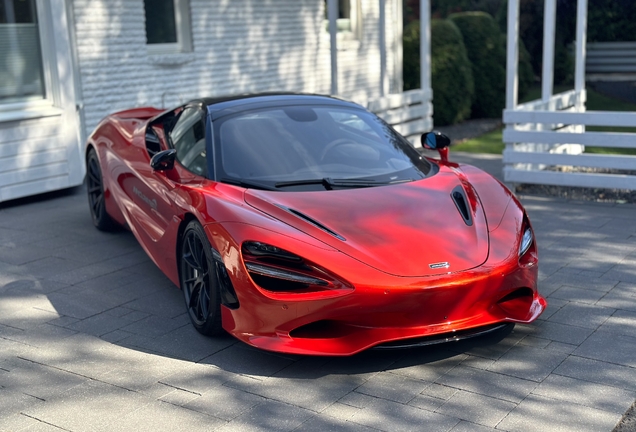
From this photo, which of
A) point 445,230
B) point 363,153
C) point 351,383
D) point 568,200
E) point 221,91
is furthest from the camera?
point 221,91

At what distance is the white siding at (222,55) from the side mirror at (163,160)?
578 cm

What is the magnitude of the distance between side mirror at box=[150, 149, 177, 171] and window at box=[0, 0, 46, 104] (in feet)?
15.0

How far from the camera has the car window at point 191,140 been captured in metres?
5.45

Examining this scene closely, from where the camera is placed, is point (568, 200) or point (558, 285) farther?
point (568, 200)

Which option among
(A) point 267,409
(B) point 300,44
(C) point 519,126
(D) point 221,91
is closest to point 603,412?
(A) point 267,409

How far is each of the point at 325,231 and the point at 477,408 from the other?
123cm

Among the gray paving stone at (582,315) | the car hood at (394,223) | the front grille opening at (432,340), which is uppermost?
the car hood at (394,223)

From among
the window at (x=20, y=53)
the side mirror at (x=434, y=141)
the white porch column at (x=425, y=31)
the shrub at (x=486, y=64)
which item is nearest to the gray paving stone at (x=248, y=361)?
the side mirror at (x=434, y=141)

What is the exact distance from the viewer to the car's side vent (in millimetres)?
4770

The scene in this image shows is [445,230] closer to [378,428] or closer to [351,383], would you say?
[351,383]

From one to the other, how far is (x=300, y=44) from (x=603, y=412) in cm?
1183

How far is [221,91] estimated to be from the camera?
13.2 m

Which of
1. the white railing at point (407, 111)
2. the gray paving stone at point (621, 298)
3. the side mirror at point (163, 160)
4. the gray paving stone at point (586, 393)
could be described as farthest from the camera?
the white railing at point (407, 111)

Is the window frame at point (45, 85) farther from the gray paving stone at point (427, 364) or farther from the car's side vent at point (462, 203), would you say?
the gray paving stone at point (427, 364)
